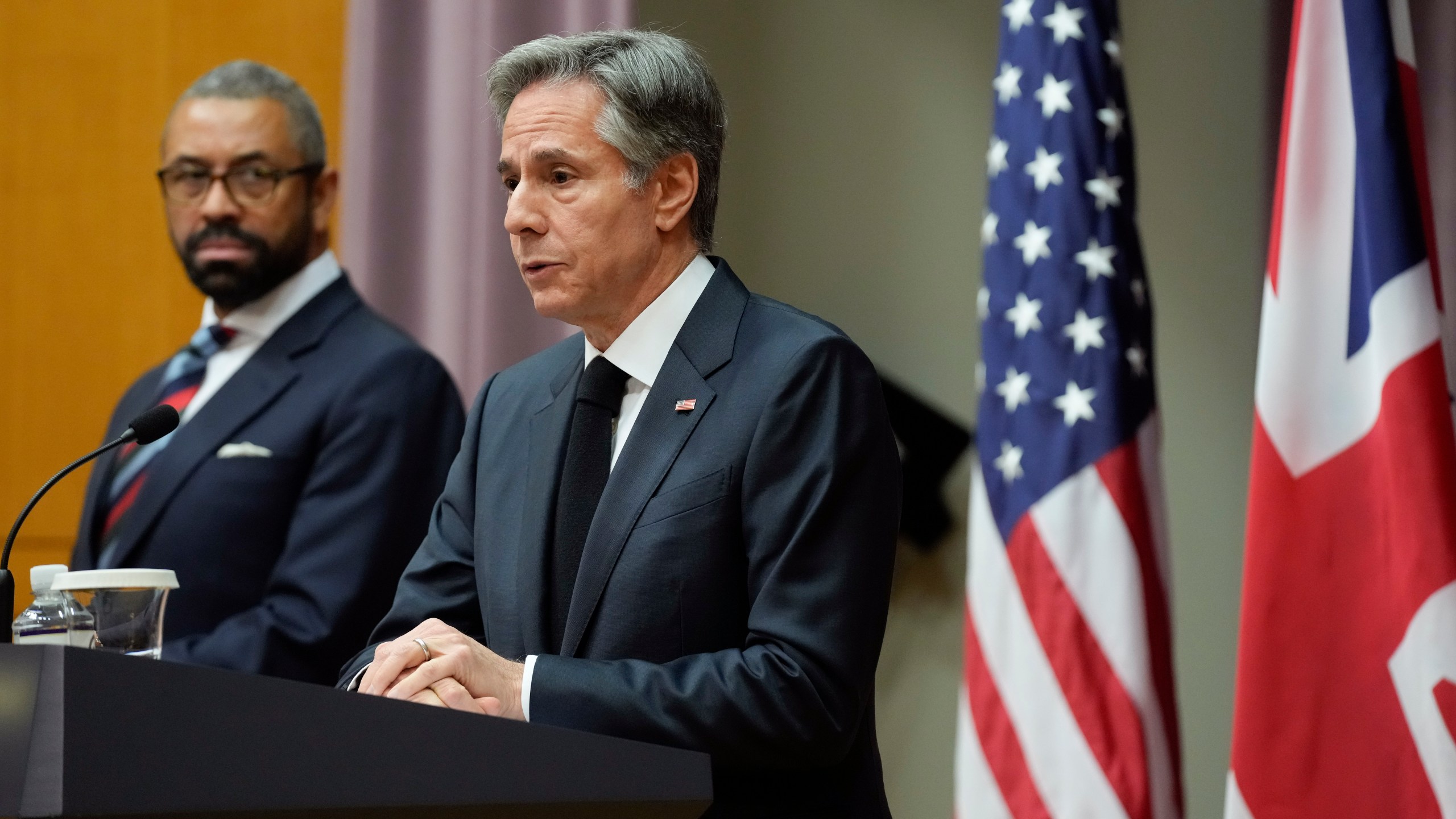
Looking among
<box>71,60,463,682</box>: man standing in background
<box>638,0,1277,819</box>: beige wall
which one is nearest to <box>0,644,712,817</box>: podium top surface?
<box>71,60,463,682</box>: man standing in background

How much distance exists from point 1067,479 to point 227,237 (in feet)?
5.86

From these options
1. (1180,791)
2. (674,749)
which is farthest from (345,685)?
(1180,791)

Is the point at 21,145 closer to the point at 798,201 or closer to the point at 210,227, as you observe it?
the point at 210,227

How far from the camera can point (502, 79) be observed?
2025 millimetres

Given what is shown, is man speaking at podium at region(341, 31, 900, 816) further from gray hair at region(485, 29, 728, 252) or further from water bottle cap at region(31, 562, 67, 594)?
water bottle cap at region(31, 562, 67, 594)

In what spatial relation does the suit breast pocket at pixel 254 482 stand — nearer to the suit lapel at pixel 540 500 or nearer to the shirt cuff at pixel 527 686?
the suit lapel at pixel 540 500

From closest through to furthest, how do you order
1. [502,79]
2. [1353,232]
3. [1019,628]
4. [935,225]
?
[502,79], [1353,232], [1019,628], [935,225]

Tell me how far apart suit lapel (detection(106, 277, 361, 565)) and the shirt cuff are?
152cm

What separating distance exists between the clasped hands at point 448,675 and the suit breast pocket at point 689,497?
0.82 ft

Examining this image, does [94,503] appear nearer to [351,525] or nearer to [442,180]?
[351,525]

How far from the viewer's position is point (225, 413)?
9.71 feet

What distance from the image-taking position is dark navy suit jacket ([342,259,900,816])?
161cm

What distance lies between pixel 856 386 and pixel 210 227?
1828mm

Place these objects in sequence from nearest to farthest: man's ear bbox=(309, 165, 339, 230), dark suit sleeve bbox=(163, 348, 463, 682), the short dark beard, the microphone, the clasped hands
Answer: the microphone → the clasped hands → dark suit sleeve bbox=(163, 348, 463, 682) → the short dark beard → man's ear bbox=(309, 165, 339, 230)
